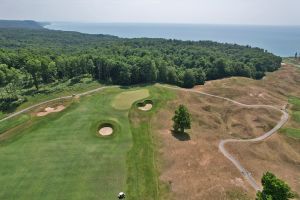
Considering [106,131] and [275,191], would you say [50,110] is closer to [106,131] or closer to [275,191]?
[106,131]

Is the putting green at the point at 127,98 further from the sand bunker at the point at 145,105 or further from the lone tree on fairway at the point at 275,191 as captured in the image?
the lone tree on fairway at the point at 275,191

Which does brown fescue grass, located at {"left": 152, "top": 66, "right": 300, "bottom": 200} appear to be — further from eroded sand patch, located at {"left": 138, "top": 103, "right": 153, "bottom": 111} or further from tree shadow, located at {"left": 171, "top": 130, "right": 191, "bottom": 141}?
eroded sand patch, located at {"left": 138, "top": 103, "right": 153, "bottom": 111}

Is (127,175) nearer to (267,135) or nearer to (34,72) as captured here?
(267,135)

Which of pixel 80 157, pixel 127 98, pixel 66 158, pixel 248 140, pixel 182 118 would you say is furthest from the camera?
pixel 127 98

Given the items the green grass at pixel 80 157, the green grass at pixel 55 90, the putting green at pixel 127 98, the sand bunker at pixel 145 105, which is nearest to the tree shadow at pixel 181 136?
the green grass at pixel 80 157

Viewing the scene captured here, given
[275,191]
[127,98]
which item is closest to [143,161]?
[275,191]

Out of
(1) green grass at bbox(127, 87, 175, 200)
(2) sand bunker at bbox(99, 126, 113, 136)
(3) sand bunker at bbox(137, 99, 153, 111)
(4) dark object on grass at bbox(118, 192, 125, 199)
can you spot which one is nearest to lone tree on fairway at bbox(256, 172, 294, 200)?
(1) green grass at bbox(127, 87, 175, 200)

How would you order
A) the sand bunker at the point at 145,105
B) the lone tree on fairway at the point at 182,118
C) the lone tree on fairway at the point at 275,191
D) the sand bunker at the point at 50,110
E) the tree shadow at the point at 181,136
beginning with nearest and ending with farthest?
the lone tree on fairway at the point at 275,191 < the tree shadow at the point at 181,136 < the lone tree on fairway at the point at 182,118 < the sand bunker at the point at 50,110 < the sand bunker at the point at 145,105
